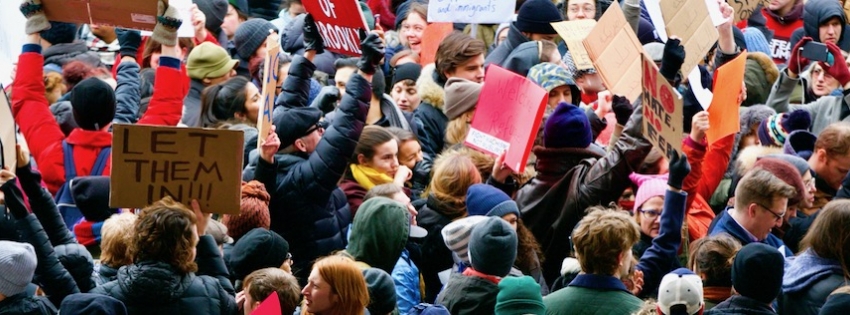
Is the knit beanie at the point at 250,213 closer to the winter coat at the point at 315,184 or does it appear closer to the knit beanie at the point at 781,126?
the winter coat at the point at 315,184

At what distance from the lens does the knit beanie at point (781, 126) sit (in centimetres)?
1014

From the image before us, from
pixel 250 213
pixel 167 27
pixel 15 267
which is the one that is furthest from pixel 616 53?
pixel 15 267

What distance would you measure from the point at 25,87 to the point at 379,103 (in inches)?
96.4

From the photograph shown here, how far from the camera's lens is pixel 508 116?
9.44m

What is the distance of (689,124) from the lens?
10016 millimetres

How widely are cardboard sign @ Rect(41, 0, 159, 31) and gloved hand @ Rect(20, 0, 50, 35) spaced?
45mm

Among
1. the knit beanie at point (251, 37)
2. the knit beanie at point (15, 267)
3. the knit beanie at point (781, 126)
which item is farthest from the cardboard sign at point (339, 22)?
the knit beanie at point (251, 37)

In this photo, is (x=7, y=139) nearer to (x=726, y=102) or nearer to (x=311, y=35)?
(x=311, y=35)

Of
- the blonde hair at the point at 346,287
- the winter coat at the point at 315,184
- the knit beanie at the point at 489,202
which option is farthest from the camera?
the winter coat at the point at 315,184

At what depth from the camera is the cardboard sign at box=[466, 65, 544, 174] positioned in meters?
9.05

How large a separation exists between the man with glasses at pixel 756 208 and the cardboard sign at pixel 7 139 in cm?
324

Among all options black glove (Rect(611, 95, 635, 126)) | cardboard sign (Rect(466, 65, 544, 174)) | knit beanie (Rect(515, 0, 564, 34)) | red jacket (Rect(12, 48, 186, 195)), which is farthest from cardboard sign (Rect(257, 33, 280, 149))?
knit beanie (Rect(515, 0, 564, 34))

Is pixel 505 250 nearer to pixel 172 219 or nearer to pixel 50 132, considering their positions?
pixel 172 219

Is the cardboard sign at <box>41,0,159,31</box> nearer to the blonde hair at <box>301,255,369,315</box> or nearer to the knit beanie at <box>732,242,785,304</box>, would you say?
the blonde hair at <box>301,255,369,315</box>
